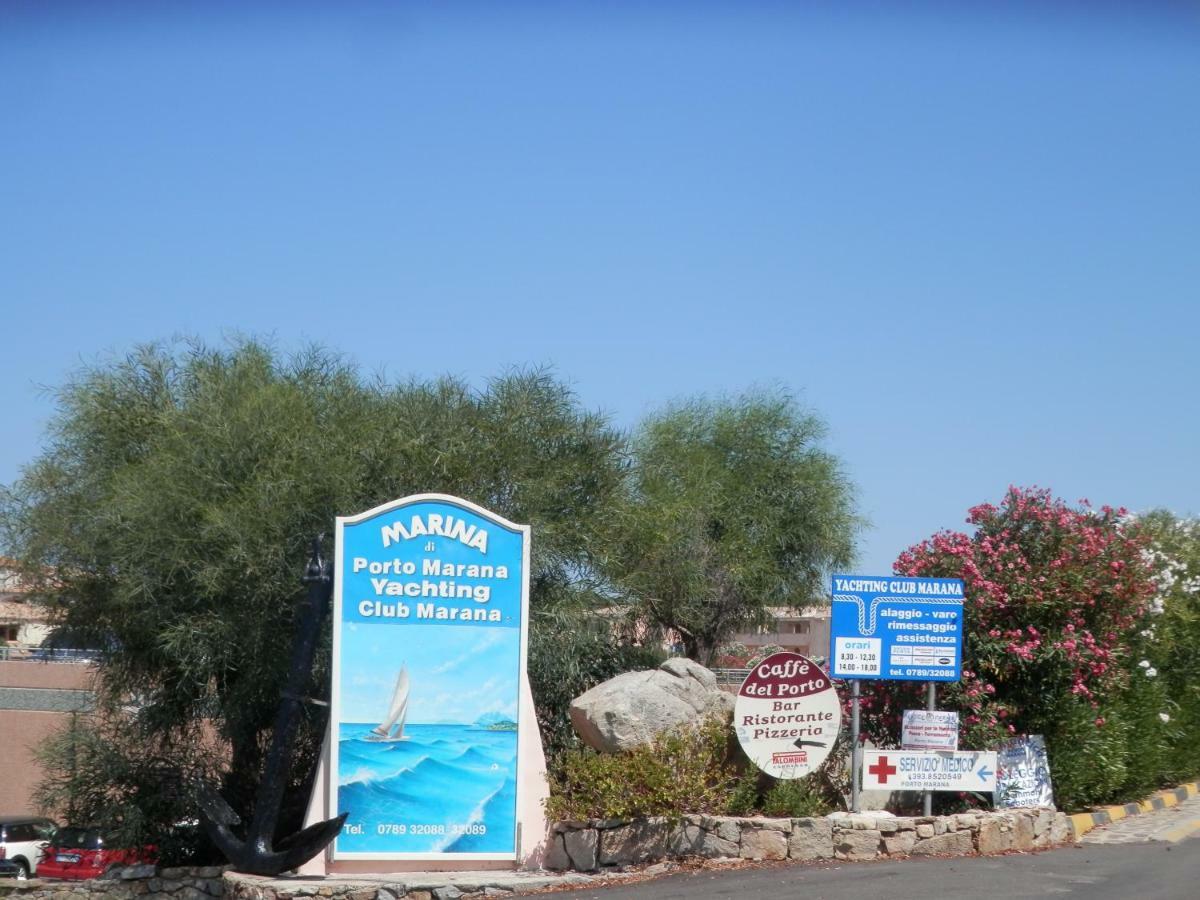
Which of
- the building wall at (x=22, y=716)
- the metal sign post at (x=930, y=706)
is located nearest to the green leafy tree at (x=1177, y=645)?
the metal sign post at (x=930, y=706)

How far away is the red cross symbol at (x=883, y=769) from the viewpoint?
14664mm

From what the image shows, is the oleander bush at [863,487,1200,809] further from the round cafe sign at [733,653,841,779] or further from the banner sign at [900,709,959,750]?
the round cafe sign at [733,653,841,779]

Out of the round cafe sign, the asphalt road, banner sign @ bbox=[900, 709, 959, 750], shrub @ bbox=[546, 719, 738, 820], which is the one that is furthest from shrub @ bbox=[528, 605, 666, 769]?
the asphalt road

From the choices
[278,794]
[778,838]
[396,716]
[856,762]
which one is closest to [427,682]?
[396,716]

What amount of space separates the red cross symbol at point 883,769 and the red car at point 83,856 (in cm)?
1171

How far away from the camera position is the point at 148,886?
19.1 m

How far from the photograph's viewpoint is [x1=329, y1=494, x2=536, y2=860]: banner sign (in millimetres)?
13742

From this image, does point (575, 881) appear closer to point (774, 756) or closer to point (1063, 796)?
point (774, 756)

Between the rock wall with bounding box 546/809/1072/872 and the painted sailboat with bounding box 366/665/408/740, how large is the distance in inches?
81.2

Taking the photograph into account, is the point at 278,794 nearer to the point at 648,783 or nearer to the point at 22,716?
the point at 648,783

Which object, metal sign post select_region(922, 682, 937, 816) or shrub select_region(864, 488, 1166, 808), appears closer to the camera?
metal sign post select_region(922, 682, 937, 816)

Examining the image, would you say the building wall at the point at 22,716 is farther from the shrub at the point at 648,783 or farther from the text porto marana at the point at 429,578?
the shrub at the point at 648,783

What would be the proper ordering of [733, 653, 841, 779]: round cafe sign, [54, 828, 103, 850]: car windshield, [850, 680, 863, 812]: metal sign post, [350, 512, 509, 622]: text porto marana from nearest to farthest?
[350, 512, 509, 622]: text porto marana → [733, 653, 841, 779]: round cafe sign → [850, 680, 863, 812]: metal sign post → [54, 828, 103, 850]: car windshield

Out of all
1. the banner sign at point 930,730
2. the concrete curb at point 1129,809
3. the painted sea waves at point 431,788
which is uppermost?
the banner sign at point 930,730
